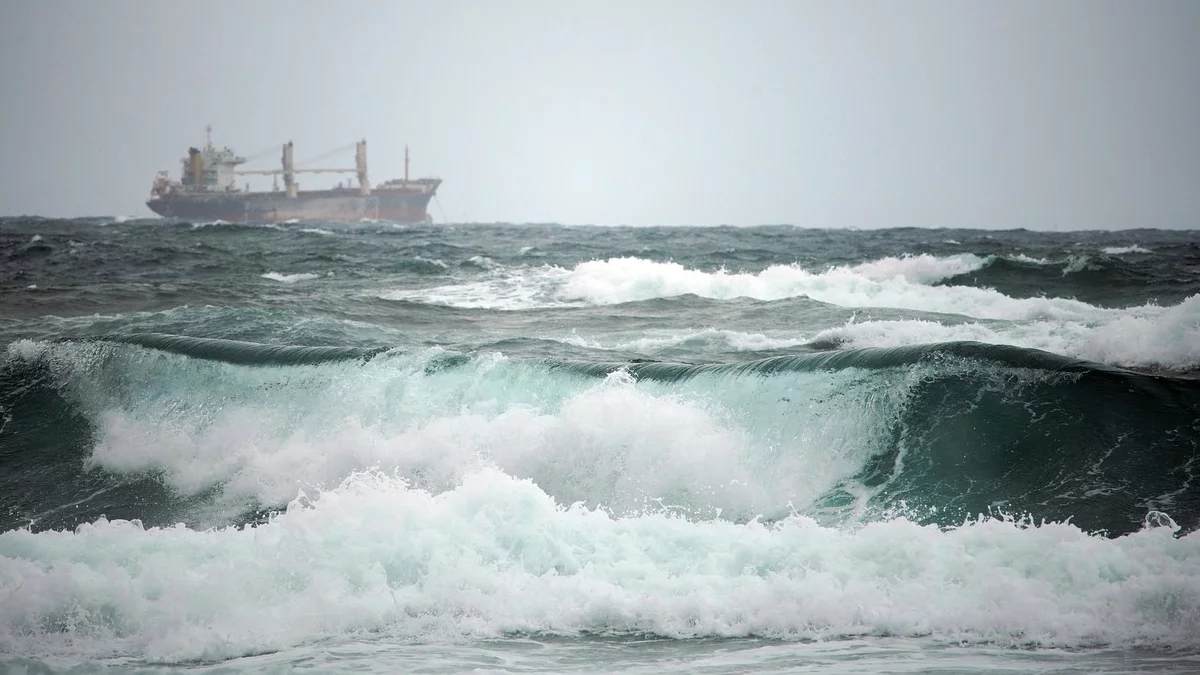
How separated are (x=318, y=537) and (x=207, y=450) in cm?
369

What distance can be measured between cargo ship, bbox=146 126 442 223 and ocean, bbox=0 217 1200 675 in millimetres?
81638

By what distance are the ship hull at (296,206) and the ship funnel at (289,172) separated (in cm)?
204

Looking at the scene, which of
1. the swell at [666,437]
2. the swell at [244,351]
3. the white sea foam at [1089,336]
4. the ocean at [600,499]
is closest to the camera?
the ocean at [600,499]

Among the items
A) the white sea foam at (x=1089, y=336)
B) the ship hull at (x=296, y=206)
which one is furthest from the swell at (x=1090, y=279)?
the ship hull at (x=296, y=206)

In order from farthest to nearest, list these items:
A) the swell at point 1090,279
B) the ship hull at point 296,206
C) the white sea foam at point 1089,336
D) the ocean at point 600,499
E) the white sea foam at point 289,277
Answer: the ship hull at point 296,206
the white sea foam at point 289,277
the swell at point 1090,279
the white sea foam at point 1089,336
the ocean at point 600,499

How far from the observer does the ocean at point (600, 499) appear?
16.4 ft

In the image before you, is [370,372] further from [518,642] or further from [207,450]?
[518,642]

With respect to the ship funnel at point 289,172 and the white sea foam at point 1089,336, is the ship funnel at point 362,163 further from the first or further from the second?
the white sea foam at point 1089,336

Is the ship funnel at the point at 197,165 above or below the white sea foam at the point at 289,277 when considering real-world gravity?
above

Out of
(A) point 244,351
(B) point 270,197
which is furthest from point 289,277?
(B) point 270,197

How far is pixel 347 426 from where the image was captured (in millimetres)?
8695

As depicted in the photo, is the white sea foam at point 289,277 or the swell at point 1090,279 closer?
the swell at point 1090,279

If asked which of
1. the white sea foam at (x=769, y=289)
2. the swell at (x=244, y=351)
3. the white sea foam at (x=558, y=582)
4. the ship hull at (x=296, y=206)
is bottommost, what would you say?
the white sea foam at (x=558, y=582)

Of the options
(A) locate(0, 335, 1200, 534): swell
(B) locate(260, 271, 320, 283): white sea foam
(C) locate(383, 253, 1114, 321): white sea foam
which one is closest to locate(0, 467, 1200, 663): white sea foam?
(A) locate(0, 335, 1200, 534): swell
